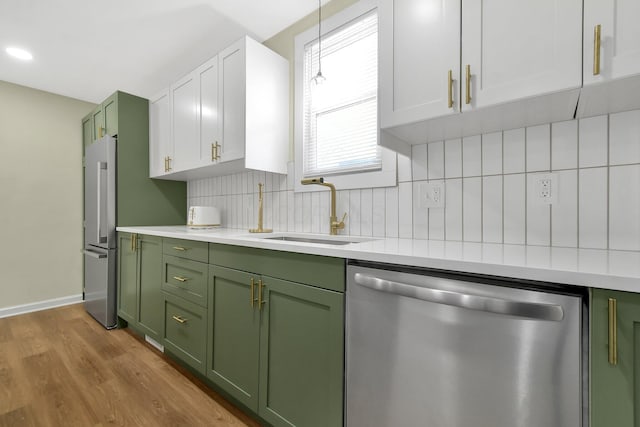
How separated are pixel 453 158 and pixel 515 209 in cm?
36

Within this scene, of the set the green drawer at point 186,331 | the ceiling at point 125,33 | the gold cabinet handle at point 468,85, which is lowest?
the green drawer at point 186,331

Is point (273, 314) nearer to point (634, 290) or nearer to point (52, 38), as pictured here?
point (634, 290)

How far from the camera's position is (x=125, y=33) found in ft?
7.43

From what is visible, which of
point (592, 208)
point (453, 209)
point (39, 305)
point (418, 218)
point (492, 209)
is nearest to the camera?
point (592, 208)

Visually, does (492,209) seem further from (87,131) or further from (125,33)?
(87,131)

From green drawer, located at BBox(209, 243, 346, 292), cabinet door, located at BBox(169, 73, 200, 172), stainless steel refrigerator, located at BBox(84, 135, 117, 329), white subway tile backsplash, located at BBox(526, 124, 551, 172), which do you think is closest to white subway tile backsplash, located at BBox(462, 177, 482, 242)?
white subway tile backsplash, located at BBox(526, 124, 551, 172)

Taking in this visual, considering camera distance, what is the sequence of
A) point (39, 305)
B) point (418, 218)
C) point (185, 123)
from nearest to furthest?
1. point (418, 218)
2. point (185, 123)
3. point (39, 305)

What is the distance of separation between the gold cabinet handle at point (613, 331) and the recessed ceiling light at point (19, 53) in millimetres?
3955

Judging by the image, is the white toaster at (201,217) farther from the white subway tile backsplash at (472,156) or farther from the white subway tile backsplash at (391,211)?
the white subway tile backsplash at (472,156)

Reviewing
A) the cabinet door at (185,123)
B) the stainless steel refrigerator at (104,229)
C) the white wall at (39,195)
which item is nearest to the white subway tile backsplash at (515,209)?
the cabinet door at (185,123)

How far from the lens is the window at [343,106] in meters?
1.82

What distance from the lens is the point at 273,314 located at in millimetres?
1364

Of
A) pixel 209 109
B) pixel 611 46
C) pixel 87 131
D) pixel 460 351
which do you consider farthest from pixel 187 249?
pixel 87 131

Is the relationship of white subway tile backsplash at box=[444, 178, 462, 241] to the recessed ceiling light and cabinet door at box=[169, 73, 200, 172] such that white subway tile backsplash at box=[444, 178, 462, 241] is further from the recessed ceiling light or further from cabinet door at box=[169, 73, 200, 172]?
the recessed ceiling light
